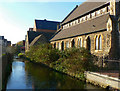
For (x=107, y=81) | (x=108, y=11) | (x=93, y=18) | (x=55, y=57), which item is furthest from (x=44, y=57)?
(x=107, y=81)

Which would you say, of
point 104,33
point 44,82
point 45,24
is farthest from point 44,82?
point 45,24

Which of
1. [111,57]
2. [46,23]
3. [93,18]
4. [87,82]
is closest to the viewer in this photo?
[87,82]

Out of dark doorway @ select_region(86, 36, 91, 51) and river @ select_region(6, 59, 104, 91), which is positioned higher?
dark doorway @ select_region(86, 36, 91, 51)

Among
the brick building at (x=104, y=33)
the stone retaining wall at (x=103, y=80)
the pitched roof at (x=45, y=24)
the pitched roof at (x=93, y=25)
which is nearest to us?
the stone retaining wall at (x=103, y=80)

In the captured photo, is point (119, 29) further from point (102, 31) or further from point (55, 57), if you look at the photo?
point (55, 57)

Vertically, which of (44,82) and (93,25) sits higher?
(93,25)

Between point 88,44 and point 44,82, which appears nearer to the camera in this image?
point 44,82

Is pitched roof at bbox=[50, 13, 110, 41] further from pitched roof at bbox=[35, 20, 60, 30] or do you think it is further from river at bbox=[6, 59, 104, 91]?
pitched roof at bbox=[35, 20, 60, 30]

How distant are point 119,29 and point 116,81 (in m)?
9.66

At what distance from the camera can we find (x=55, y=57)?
25672mm

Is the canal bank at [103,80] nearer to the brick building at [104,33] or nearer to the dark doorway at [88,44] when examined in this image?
the brick building at [104,33]

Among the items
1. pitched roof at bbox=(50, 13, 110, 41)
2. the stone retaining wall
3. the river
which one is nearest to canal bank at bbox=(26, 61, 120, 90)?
the stone retaining wall

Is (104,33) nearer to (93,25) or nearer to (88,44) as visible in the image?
(93,25)

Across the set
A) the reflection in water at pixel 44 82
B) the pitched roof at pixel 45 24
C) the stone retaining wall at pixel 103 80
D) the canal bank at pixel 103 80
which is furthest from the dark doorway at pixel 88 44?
the pitched roof at pixel 45 24
